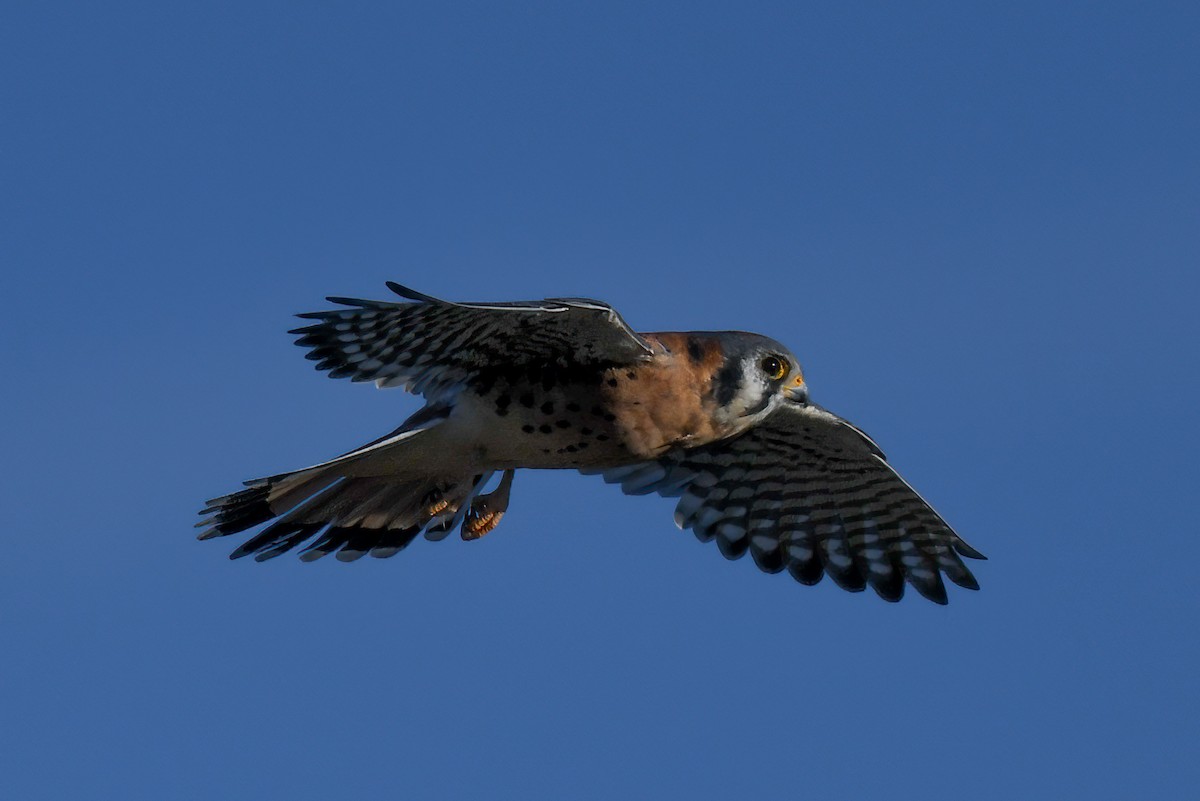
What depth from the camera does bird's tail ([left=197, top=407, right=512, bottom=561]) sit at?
29.1 ft

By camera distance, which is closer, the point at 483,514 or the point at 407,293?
the point at 407,293

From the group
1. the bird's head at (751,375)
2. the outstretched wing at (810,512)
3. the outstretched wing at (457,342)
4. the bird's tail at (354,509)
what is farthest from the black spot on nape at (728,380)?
the bird's tail at (354,509)

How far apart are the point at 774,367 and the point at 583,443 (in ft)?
3.36

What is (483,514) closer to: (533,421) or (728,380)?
(533,421)

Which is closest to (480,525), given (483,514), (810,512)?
(483,514)

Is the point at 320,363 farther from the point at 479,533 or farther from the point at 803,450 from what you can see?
the point at 803,450

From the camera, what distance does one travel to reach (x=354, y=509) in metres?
9.28

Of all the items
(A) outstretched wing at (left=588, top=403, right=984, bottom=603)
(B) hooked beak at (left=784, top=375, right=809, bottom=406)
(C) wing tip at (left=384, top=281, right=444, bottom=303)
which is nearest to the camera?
(C) wing tip at (left=384, top=281, right=444, bottom=303)

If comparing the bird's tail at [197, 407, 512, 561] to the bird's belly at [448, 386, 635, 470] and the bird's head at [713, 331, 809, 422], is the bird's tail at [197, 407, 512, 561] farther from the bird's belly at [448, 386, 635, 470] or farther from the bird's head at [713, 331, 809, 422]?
the bird's head at [713, 331, 809, 422]

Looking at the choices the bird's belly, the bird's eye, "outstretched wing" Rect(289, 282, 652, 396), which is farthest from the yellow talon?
the bird's eye

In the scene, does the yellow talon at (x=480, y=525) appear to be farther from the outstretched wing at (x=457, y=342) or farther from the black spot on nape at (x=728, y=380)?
the black spot on nape at (x=728, y=380)

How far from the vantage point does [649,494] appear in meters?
9.94

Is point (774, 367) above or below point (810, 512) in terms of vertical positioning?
above

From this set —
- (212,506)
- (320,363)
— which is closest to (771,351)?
(320,363)
